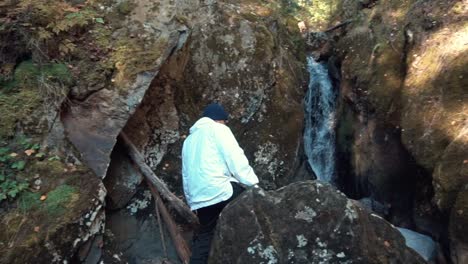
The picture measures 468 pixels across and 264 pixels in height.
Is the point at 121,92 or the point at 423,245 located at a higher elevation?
the point at 121,92

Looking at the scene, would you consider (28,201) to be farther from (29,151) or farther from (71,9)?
(71,9)

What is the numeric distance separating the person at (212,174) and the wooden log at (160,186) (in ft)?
5.81

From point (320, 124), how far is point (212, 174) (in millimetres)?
5599

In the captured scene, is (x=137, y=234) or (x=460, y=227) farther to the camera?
(x=137, y=234)

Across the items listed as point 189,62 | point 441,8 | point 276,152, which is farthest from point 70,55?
point 441,8

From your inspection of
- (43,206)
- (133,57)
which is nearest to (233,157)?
(43,206)

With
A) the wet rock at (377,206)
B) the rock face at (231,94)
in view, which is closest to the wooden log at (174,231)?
the rock face at (231,94)

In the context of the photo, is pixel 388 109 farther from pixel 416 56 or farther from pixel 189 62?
pixel 189 62

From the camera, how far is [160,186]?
255 inches

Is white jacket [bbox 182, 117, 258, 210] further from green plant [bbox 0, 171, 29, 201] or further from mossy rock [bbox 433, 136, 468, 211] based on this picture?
mossy rock [bbox 433, 136, 468, 211]

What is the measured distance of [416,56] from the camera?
6828 mm

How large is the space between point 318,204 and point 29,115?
3785 millimetres

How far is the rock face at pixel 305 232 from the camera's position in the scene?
3936 mm

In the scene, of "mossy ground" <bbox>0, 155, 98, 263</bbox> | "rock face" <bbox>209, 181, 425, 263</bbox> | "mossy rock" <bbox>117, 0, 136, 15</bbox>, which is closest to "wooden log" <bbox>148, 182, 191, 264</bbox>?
"mossy ground" <bbox>0, 155, 98, 263</bbox>
